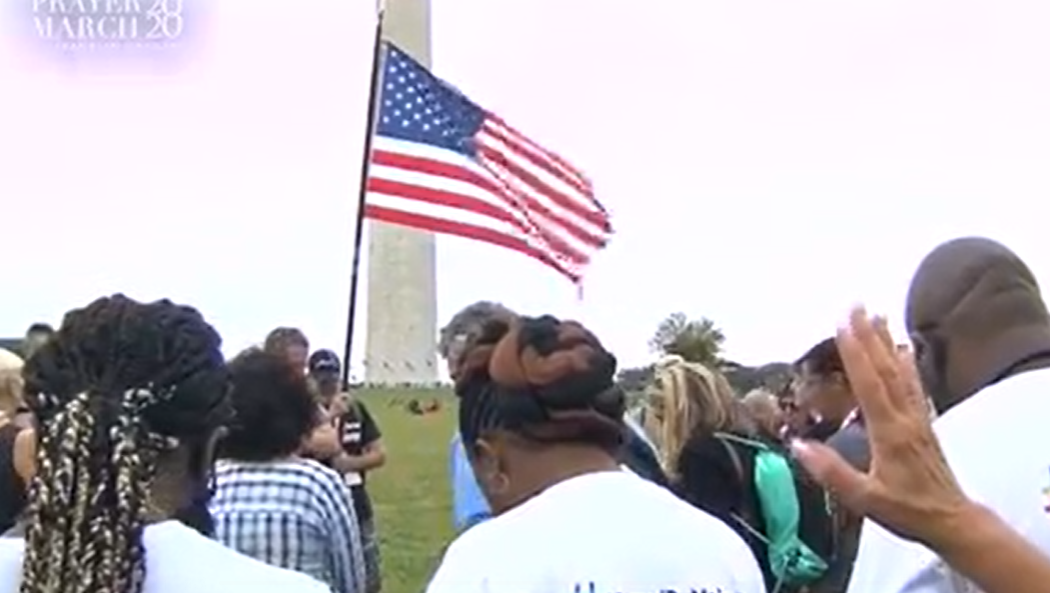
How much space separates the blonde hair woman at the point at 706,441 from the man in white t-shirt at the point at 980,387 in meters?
2.64

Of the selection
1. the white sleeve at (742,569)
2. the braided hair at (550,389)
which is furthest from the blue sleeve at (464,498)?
the white sleeve at (742,569)

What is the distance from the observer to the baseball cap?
371 inches

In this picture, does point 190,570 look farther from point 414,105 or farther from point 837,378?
point 414,105

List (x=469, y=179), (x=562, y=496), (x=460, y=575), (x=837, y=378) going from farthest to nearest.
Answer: (x=469, y=179) → (x=837, y=378) → (x=562, y=496) → (x=460, y=575)

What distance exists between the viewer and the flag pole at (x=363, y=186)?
9.27m

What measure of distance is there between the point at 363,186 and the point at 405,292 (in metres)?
39.7

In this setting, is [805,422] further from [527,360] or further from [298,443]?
[527,360]

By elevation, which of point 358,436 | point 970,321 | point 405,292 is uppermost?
point 970,321

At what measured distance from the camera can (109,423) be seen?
3076 mm

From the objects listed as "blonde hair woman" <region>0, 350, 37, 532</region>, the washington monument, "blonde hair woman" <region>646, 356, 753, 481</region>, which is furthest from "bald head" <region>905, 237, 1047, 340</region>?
the washington monument

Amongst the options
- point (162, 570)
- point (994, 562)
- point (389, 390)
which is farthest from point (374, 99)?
point (389, 390)

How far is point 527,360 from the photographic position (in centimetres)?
374

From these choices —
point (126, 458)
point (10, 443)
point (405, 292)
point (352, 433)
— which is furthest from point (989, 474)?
point (405, 292)

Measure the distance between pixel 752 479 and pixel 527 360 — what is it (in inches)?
111
